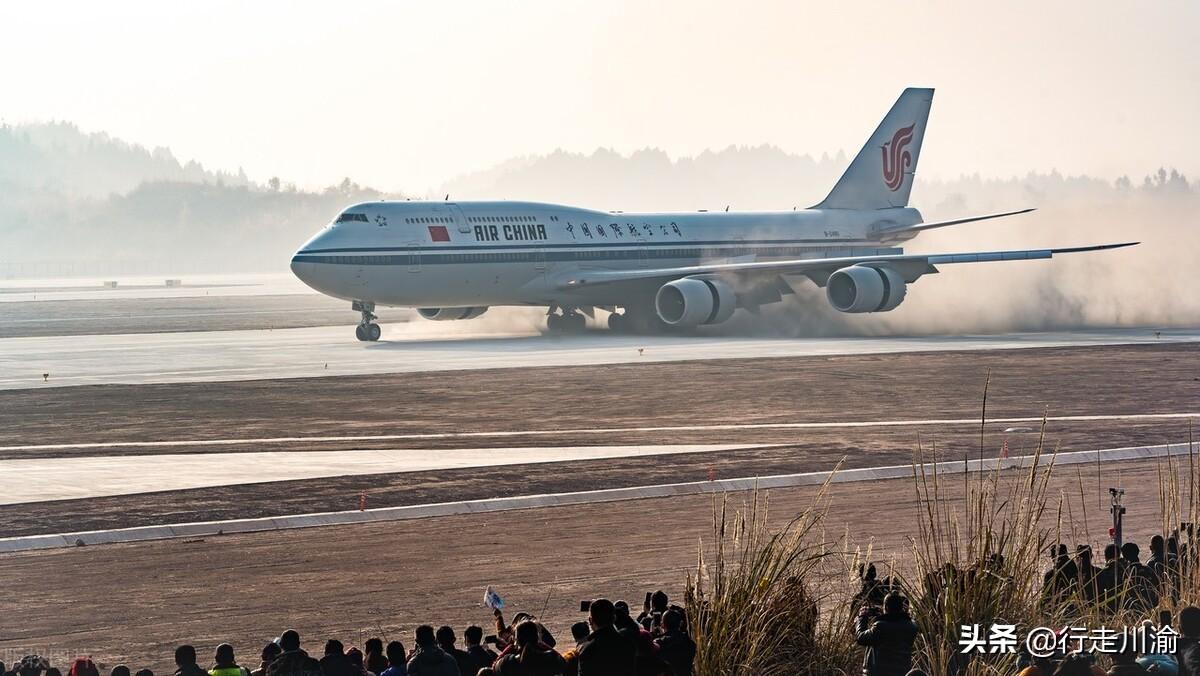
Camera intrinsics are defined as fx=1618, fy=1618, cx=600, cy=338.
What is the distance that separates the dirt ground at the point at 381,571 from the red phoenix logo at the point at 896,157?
45037mm

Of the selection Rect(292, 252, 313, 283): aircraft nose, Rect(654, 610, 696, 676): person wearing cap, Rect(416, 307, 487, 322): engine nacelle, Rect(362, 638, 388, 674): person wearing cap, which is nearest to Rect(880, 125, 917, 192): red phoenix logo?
Rect(416, 307, 487, 322): engine nacelle

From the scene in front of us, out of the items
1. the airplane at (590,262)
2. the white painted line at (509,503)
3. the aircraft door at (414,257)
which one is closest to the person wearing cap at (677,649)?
the white painted line at (509,503)

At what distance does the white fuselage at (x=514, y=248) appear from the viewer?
5078 cm

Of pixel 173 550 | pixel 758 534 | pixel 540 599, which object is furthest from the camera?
pixel 173 550

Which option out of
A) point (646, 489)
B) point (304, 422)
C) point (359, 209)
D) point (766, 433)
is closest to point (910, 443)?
point (766, 433)

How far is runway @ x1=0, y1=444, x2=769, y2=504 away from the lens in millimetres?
23641

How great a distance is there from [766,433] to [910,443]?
2.78 metres

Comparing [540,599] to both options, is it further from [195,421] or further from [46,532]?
[195,421]

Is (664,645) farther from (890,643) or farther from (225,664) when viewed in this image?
(225,664)

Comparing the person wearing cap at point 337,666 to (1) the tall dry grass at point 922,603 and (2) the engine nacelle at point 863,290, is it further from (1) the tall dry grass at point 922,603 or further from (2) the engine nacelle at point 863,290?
(2) the engine nacelle at point 863,290

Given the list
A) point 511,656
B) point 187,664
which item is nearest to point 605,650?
point 511,656

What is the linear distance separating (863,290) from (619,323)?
8778 millimetres

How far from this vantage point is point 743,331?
57.0 m

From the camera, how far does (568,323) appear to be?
57.3m
